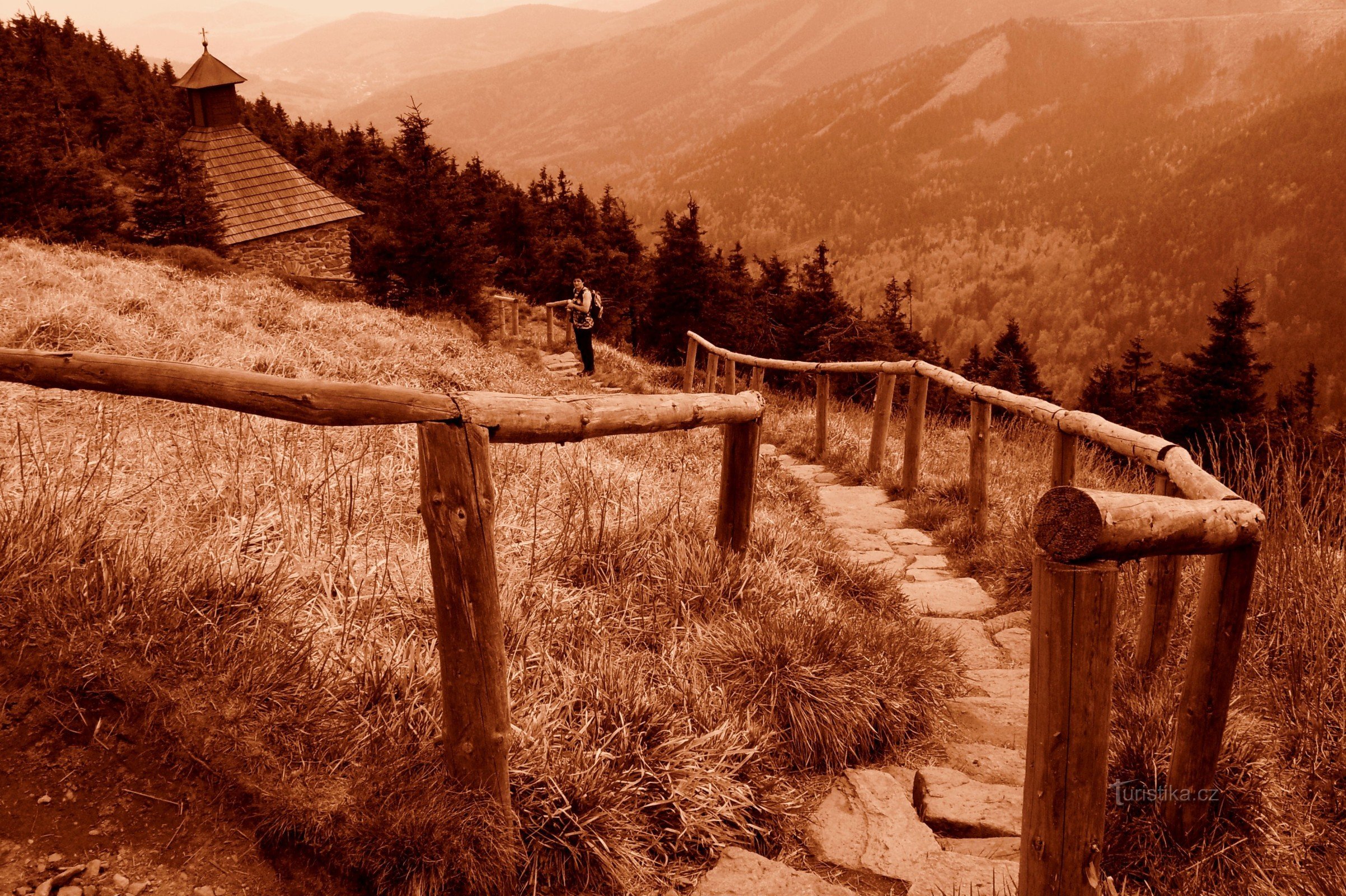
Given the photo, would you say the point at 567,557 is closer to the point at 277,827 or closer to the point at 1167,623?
the point at 277,827

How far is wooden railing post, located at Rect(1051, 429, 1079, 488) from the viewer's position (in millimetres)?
4688

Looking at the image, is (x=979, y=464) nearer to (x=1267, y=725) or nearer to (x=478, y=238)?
(x=1267, y=725)

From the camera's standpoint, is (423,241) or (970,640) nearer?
(970,640)

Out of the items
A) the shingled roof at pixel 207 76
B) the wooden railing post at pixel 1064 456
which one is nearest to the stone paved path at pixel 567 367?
the wooden railing post at pixel 1064 456

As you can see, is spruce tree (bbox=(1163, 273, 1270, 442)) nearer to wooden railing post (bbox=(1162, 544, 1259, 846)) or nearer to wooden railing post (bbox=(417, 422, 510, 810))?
wooden railing post (bbox=(1162, 544, 1259, 846))

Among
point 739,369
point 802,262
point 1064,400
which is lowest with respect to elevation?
point 1064,400

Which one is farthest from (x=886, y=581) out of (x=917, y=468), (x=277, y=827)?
(x=277, y=827)

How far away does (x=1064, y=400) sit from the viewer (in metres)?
70.2

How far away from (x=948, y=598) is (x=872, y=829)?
234 cm

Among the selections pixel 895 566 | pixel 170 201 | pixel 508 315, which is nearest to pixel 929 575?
pixel 895 566

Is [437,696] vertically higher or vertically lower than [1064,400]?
higher

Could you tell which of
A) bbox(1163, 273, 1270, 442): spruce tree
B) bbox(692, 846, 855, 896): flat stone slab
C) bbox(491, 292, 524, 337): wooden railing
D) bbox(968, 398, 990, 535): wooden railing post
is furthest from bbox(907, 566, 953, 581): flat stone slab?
bbox(1163, 273, 1270, 442): spruce tree

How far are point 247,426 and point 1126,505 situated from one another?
4981 millimetres

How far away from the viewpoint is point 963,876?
7.78 feet
